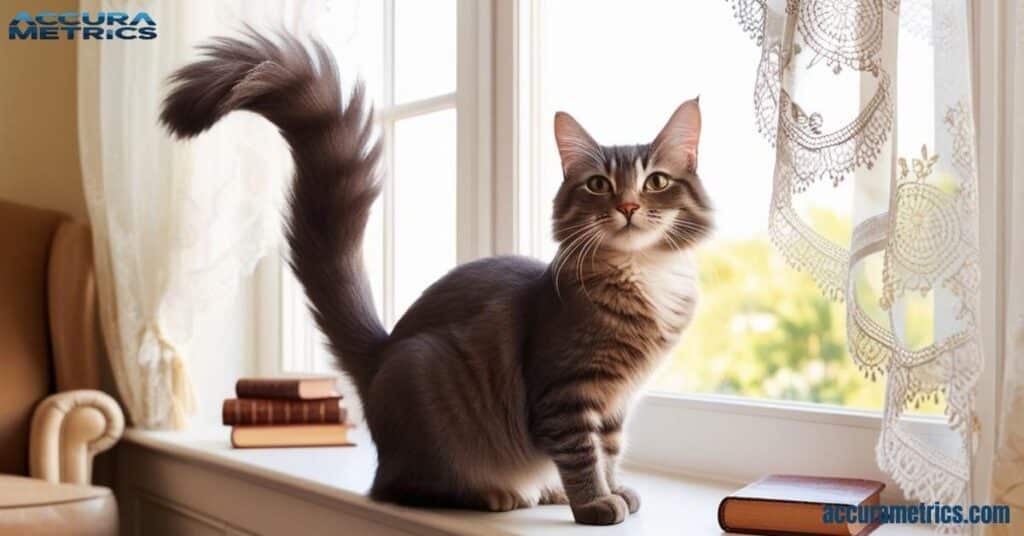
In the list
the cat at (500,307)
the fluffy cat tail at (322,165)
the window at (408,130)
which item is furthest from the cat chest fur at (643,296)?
the window at (408,130)

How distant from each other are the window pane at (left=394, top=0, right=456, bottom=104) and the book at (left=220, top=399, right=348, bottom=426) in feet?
2.16

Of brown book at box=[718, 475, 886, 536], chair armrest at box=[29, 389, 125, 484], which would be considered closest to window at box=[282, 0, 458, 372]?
chair armrest at box=[29, 389, 125, 484]

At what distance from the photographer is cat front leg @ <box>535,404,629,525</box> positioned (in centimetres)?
108

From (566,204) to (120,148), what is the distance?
4.70 feet

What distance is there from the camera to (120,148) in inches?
86.3

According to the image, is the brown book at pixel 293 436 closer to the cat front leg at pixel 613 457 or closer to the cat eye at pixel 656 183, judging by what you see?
the cat front leg at pixel 613 457

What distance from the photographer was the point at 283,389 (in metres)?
1.86

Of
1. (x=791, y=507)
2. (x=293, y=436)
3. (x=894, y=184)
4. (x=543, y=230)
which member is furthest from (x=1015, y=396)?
(x=293, y=436)

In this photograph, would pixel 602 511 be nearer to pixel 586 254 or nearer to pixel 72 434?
pixel 586 254

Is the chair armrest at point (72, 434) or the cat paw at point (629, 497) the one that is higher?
the cat paw at point (629, 497)

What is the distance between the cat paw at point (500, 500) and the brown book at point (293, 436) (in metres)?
0.71

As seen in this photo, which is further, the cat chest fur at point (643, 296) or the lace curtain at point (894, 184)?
the cat chest fur at point (643, 296)

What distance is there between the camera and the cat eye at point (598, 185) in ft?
3.58

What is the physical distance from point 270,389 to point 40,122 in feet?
4.50
